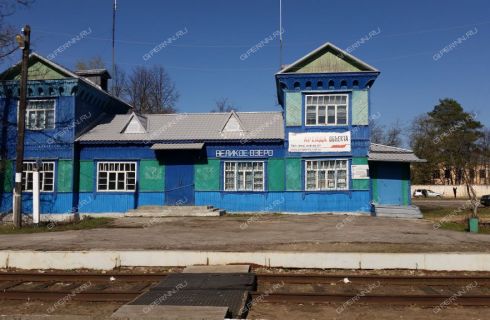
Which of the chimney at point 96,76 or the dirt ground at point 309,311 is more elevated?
the chimney at point 96,76

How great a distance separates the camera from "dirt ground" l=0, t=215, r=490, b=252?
12.5m

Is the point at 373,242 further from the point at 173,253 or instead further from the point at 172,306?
the point at 172,306

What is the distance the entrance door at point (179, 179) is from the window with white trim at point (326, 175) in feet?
21.1

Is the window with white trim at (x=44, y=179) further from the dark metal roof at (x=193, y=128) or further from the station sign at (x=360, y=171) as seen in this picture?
the station sign at (x=360, y=171)

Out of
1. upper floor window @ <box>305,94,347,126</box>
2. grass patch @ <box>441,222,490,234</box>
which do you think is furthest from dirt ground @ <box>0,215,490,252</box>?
upper floor window @ <box>305,94,347,126</box>

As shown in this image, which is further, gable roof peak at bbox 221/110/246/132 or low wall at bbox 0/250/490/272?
gable roof peak at bbox 221/110/246/132

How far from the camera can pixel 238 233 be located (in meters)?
15.7

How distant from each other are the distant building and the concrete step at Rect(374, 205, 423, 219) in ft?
1.88

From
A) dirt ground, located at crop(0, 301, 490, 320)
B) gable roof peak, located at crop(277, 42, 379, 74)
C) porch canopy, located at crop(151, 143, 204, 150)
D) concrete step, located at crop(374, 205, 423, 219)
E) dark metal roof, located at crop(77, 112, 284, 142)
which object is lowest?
dirt ground, located at crop(0, 301, 490, 320)

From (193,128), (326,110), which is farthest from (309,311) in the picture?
(193,128)

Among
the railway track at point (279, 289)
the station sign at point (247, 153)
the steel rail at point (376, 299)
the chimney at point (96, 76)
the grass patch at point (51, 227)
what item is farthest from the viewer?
the chimney at point (96, 76)

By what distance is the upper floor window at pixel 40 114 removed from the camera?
24.1 meters

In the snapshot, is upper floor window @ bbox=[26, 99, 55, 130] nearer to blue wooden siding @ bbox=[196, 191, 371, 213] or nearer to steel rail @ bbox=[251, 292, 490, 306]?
blue wooden siding @ bbox=[196, 191, 371, 213]

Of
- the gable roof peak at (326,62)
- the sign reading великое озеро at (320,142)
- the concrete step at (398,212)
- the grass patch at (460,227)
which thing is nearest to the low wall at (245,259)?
the grass patch at (460,227)
